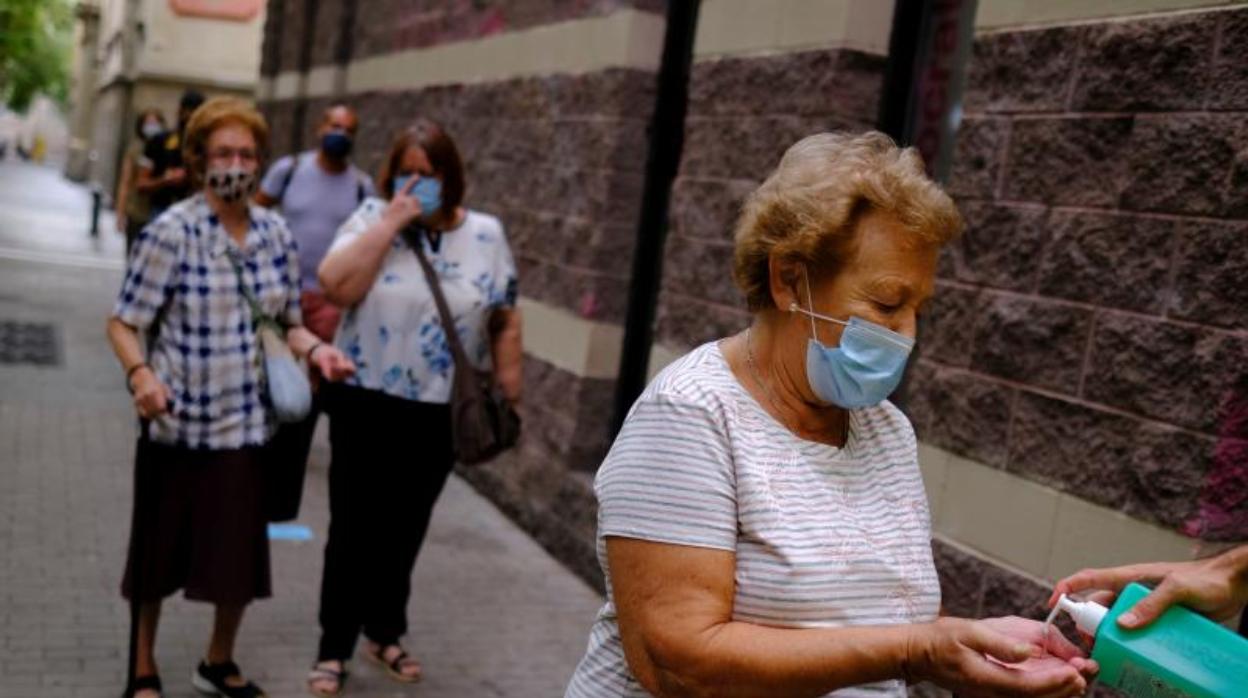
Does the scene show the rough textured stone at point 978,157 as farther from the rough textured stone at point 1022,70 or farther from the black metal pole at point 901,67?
the black metal pole at point 901,67

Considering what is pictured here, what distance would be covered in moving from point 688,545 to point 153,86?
3429 cm

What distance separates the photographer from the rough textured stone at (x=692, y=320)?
18.5 feet

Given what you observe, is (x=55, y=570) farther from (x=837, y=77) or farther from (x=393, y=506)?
(x=837, y=77)

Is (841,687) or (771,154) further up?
(771,154)

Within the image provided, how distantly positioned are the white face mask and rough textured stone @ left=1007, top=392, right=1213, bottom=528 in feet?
8.40

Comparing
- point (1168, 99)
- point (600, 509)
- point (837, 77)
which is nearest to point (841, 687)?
point (600, 509)

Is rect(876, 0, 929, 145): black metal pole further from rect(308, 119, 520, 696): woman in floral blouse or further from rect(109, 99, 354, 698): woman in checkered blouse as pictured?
rect(109, 99, 354, 698): woman in checkered blouse

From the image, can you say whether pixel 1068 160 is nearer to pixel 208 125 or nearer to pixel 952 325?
pixel 952 325

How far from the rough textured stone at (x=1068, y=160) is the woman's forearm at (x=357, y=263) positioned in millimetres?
2081

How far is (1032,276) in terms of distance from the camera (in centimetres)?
402

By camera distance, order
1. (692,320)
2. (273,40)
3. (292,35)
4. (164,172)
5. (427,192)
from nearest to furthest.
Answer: (427,192)
(692,320)
(164,172)
(292,35)
(273,40)

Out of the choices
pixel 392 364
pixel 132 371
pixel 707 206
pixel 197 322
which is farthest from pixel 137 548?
pixel 707 206

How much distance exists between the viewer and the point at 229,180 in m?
4.30

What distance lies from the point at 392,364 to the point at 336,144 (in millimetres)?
2766
